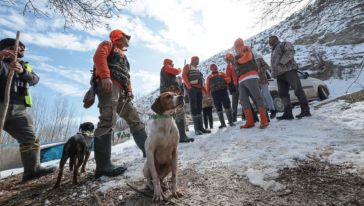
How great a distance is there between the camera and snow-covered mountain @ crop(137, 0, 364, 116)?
8.41m

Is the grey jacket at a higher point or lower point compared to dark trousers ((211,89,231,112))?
higher

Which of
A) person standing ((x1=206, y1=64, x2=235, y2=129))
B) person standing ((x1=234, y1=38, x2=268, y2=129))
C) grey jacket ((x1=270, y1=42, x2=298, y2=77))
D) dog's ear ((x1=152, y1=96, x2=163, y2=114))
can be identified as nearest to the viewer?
dog's ear ((x1=152, y1=96, x2=163, y2=114))

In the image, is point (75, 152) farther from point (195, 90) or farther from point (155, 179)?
point (195, 90)

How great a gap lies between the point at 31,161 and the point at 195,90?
422 cm

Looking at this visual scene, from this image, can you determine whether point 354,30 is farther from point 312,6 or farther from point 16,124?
point 16,124

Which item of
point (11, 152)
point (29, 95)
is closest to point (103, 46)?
point (29, 95)

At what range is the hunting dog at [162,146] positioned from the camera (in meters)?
3.27

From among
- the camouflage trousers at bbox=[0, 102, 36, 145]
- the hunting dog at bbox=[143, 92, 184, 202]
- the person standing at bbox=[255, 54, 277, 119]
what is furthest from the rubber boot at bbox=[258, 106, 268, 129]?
the camouflage trousers at bbox=[0, 102, 36, 145]

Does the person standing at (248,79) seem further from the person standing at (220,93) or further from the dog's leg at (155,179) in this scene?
the dog's leg at (155,179)

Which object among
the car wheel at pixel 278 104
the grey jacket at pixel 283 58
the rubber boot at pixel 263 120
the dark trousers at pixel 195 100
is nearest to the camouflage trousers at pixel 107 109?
the dark trousers at pixel 195 100

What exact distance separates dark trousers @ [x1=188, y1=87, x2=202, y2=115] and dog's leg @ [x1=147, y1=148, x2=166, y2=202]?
4376 mm

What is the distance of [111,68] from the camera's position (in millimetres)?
4473

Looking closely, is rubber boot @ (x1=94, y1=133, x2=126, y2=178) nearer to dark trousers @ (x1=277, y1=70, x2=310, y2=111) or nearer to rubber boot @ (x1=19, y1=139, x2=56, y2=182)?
rubber boot @ (x1=19, y1=139, x2=56, y2=182)

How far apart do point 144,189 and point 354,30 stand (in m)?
33.4
